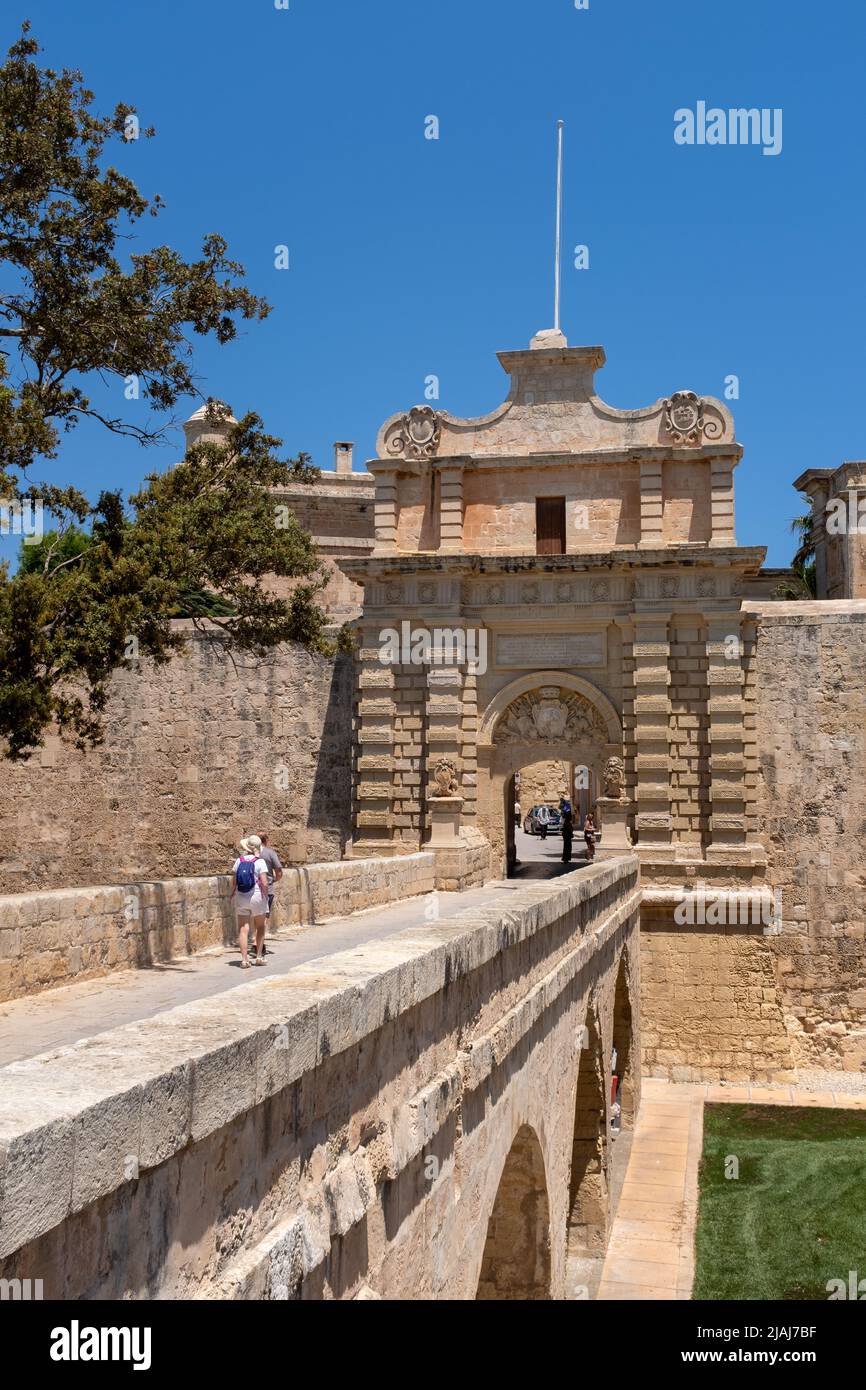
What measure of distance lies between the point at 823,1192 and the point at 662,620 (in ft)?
27.2

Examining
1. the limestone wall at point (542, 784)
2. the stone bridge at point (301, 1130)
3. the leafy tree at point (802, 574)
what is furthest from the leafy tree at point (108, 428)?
the limestone wall at point (542, 784)

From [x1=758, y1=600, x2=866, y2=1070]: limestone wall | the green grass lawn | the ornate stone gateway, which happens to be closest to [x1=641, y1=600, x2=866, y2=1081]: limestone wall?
[x1=758, y1=600, x2=866, y2=1070]: limestone wall

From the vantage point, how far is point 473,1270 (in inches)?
239

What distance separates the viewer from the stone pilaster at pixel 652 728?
62.7 ft

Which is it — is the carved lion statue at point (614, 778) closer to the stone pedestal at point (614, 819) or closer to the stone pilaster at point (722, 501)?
the stone pedestal at point (614, 819)

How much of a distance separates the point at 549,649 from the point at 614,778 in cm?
236

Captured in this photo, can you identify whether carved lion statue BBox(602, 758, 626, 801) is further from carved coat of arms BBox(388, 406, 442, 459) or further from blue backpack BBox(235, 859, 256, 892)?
blue backpack BBox(235, 859, 256, 892)

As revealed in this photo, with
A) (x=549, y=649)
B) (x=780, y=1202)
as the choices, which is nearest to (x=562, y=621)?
(x=549, y=649)

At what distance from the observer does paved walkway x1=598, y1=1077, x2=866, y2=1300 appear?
13188 millimetres

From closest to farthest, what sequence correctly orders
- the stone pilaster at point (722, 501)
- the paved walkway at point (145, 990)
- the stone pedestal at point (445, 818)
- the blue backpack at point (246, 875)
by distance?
the paved walkway at point (145, 990) → the blue backpack at point (246, 875) → the stone pedestal at point (445, 818) → the stone pilaster at point (722, 501)

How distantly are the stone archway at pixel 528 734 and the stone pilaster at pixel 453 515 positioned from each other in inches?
95.0

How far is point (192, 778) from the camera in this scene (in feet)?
74.3

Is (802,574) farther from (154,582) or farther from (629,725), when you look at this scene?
(154,582)
